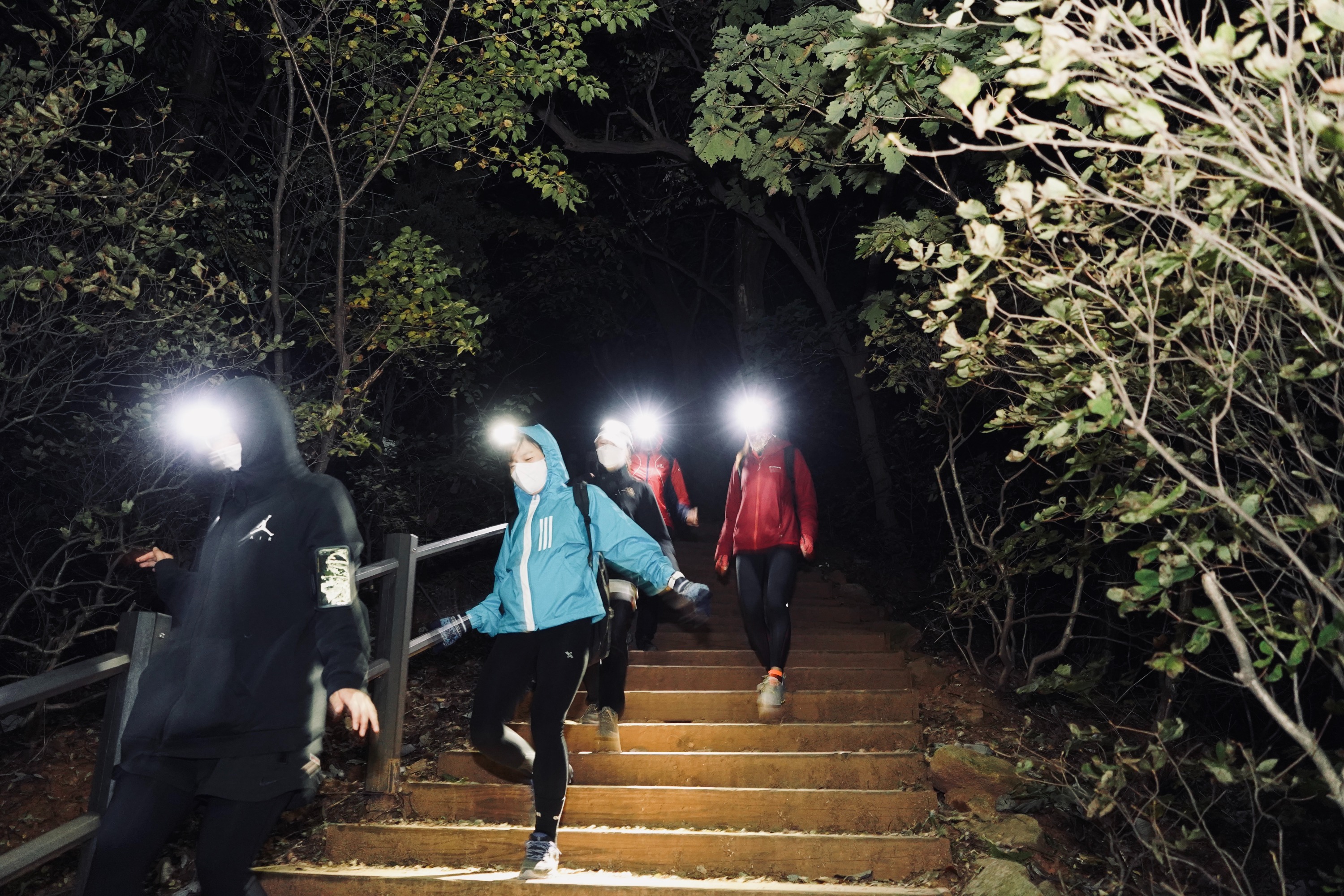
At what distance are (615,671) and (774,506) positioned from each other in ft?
5.15

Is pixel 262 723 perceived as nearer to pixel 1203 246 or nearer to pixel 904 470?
pixel 1203 246

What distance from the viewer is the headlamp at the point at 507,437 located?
4.31 meters

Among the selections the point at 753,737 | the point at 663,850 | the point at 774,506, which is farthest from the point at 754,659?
the point at 663,850

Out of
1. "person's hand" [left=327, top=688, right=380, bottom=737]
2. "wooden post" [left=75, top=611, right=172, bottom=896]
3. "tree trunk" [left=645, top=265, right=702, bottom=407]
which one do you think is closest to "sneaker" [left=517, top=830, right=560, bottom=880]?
"person's hand" [left=327, top=688, right=380, bottom=737]

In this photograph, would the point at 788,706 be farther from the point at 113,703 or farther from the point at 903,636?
the point at 113,703

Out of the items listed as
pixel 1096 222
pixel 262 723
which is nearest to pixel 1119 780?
pixel 1096 222

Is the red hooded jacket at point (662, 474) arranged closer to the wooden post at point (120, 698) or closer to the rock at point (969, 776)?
the rock at point (969, 776)

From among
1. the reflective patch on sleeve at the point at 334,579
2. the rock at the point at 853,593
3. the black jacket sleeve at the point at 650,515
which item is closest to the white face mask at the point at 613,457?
the black jacket sleeve at the point at 650,515

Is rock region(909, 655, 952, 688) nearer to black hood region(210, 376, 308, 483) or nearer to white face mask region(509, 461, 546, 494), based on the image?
white face mask region(509, 461, 546, 494)

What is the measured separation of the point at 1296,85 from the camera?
2.87 m

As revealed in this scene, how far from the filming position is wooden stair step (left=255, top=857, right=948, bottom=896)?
3.62 m

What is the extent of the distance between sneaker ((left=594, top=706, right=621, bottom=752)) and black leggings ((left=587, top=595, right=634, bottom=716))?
0.40ft

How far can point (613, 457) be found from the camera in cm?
614

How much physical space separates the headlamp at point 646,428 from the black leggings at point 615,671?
2607 mm
